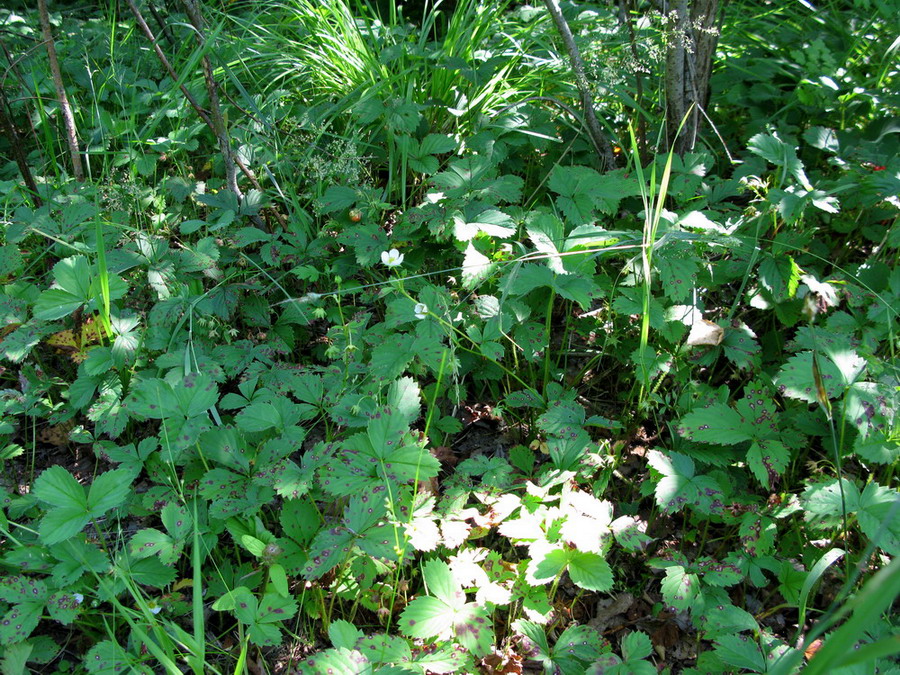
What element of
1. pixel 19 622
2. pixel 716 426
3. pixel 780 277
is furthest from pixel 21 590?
pixel 780 277

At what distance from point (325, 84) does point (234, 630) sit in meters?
2.27

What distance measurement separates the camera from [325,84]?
9.47 feet

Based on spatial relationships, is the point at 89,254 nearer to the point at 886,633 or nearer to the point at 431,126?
the point at 431,126

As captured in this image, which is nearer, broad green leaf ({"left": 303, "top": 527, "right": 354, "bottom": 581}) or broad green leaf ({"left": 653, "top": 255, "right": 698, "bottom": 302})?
broad green leaf ({"left": 303, "top": 527, "right": 354, "bottom": 581})

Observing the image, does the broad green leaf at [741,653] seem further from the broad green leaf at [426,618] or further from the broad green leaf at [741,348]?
the broad green leaf at [741,348]

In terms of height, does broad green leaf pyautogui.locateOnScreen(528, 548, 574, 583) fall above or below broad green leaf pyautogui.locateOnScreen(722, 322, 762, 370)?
below

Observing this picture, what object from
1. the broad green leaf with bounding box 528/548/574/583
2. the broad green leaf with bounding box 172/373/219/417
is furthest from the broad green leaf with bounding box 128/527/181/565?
the broad green leaf with bounding box 528/548/574/583

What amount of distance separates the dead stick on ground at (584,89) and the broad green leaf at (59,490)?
1.99 metres

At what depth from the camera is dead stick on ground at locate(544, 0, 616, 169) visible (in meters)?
2.29

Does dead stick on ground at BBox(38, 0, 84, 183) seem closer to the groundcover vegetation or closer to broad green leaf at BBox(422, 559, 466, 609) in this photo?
the groundcover vegetation

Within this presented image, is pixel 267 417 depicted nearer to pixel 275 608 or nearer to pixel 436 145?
pixel 275 608

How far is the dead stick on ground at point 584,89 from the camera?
229 cm

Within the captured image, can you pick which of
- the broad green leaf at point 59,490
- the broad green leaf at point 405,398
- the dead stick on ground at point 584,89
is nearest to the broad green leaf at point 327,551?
the broad green leaf at point 405,398

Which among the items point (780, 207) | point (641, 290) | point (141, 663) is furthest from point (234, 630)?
point (780, 207)
